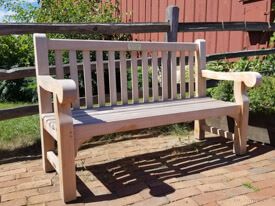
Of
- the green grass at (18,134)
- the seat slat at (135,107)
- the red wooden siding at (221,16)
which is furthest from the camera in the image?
the red wooden siding at (221,16)

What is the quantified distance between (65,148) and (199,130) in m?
1.79

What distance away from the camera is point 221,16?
726 centimetres

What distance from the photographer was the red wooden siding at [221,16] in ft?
21.1

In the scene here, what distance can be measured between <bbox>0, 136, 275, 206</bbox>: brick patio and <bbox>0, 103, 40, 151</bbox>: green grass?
48 cm

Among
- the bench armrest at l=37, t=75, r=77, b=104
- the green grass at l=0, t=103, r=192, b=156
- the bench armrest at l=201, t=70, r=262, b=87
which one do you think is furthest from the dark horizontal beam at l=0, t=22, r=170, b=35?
the bench armrest at l=37, t=75, r=77, b=104

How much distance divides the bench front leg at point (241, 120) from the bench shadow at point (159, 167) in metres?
0.10

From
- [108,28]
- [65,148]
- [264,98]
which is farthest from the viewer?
[264,98]

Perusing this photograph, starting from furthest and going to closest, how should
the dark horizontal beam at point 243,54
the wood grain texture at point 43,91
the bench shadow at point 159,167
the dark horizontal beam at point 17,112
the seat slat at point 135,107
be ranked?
the dark horizontal beam at point 243,54 < the dark horizontal beam at point 17,112 < the seat slat at point 135,107 < the wood grain texture at point 43,91 < the bench shadow at point 159,167

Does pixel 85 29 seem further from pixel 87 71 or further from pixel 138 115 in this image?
pixel 138 115

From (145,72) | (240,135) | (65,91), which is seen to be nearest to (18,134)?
(145,72)

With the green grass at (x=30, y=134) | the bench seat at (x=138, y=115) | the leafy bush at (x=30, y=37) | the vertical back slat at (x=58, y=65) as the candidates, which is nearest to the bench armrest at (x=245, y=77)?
the bench seat at (x=138, y=115)

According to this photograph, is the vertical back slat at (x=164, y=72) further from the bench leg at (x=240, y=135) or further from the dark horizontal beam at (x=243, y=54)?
the dark horizontal beam at (x=243, y=54)

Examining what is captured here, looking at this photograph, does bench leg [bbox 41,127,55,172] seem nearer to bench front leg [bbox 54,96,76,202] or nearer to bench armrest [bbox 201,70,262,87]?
bench front leg [bbox 54,96,76,202]

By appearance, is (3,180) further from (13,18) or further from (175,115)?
(13,18)
